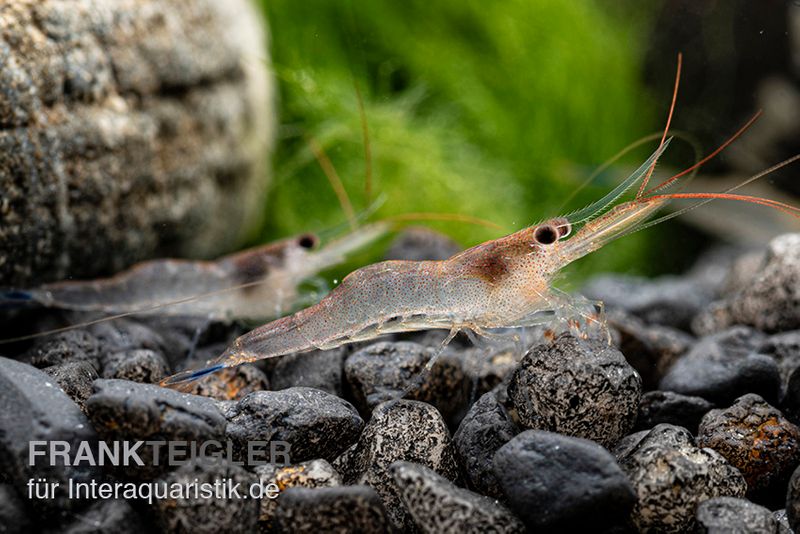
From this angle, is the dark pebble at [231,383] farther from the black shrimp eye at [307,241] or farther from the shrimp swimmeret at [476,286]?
the black shrimp eye at [307,241]

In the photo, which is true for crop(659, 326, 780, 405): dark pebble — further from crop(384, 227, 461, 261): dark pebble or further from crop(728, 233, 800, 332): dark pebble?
crop(384, 227, 461, 261): dark pebble

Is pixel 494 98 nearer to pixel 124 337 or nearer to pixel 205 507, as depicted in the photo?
pixel 124 337

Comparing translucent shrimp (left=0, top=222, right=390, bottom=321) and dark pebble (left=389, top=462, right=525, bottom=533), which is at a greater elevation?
translucent shrimp (left=0, top=222, right=390, bottom=321)

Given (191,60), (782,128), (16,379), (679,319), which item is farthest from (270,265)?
(782,128)

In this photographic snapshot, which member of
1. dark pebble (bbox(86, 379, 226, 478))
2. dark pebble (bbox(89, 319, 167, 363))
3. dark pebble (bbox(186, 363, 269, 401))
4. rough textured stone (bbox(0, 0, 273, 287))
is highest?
rough textured stone (bbox(0, 0, 273, 287))

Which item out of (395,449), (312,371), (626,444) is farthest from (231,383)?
(626,444)

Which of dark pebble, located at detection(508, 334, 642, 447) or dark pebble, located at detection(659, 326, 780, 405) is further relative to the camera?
dark pebble, located at detection(659, 326, 780, 405)

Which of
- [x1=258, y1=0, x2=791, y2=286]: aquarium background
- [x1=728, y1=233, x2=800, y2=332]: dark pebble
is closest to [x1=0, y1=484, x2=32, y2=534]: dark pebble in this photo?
[x1=728, y1=233, x2=800, y2=332]: dark pebble

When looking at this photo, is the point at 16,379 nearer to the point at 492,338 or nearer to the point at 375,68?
the point at 492,338
